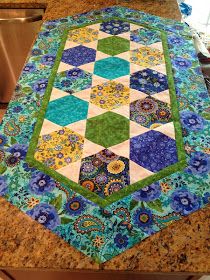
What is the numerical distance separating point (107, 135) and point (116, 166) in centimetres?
14

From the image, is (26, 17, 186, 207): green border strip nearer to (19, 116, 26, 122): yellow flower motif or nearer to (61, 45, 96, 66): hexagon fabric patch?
(19, 116, 26, 122): yellow flower motif

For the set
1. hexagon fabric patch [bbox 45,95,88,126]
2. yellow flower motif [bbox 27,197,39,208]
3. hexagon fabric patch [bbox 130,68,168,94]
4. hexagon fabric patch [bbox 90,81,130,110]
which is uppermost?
hexagon fabric patch [bbox 130,68,168,94]

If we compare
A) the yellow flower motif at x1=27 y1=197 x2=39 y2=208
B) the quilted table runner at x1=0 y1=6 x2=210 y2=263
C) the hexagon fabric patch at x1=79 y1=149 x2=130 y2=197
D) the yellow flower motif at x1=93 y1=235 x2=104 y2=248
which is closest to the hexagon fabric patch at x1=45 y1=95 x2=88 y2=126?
the quilted table runner at x1=0 y1=6 x2=210 y2=263

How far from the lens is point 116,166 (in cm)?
81

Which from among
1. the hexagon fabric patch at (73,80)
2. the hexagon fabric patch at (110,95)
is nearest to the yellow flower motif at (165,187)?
the hexagon fabric patch at (110,95)

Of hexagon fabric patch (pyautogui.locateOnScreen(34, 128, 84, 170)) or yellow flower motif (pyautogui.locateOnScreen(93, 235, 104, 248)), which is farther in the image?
hexagon fabric patch (pyautogui.locateOnScreen(34, 128, 84, 170))

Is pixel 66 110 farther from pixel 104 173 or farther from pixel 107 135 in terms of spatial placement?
pixel 104 173

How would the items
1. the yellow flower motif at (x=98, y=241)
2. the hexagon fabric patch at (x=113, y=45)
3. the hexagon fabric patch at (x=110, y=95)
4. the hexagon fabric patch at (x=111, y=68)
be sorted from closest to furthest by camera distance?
the yellow flower motif at (x=98, y=241) → the hexagon fabric patch at (x=110, y=95) → the hexagon fabric patch at (x=111, y=68) → the hexagon fabric patch at (x=113, y=45)

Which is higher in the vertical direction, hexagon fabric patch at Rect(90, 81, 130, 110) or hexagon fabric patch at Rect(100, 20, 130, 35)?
hexagon fabric patch at Rect(100, 20, 130, 35)

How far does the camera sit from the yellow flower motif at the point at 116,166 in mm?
804

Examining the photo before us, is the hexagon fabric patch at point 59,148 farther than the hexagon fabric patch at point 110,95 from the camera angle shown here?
No

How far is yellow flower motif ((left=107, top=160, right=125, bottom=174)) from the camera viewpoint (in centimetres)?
80

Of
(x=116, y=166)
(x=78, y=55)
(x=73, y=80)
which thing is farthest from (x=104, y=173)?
(x=78, y=55)

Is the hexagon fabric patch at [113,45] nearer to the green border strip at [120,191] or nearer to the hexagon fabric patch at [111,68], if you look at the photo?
the hexagon fabric patch at [111,68]
